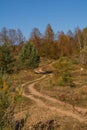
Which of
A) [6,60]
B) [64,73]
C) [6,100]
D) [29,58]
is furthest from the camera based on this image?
[29,58]

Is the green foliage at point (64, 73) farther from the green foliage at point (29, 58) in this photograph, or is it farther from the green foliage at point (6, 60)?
the green foliage at point (29, 58)

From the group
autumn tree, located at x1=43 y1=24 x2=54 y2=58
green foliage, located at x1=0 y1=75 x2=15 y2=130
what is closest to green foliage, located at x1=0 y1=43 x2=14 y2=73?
autumn tree, located at x1=43 y1=24 x2=54 y2=58

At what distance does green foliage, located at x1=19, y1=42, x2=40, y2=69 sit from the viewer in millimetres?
61750

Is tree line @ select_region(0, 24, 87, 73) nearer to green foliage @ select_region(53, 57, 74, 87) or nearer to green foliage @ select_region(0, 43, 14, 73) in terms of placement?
green foliage @ select_region(0, 43, 14, 73)

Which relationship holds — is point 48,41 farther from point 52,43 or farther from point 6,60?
point 6,60

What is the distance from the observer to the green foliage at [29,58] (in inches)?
2431

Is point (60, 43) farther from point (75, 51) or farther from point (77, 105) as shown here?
point (77, 105)

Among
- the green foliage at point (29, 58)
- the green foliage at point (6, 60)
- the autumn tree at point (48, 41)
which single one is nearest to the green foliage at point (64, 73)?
the green foliage at point (6, 60)

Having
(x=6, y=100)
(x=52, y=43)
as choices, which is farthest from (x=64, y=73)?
(x=52, y=43)

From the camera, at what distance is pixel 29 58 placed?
62469mm

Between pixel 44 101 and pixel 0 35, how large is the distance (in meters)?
71.0

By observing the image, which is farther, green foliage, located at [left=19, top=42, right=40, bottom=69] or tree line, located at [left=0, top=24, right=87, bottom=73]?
tree line, located at [left=0, top=24, right=87, bottom=73]

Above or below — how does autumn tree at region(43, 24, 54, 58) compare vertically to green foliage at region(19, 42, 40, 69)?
above

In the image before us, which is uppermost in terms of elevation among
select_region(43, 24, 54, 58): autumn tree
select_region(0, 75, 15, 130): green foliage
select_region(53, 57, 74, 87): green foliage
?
select_region(43, 24, 54, 58): autumn tree
